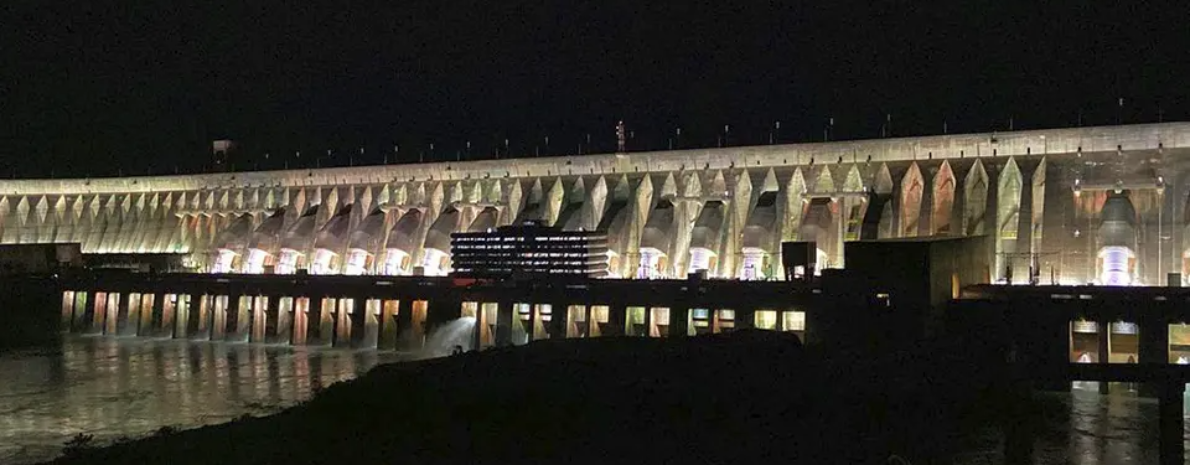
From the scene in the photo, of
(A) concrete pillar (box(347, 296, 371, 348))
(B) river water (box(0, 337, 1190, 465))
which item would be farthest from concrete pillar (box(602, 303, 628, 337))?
(A) concrete pillar (box(347, 296, 371, 348))

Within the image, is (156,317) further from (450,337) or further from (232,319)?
(450,337)

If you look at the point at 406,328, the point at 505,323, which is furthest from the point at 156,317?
the point at 505,323

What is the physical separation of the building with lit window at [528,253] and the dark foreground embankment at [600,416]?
927 inches

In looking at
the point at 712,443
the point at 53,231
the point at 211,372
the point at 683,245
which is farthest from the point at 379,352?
the point at 53,231

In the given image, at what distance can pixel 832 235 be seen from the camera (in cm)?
5700

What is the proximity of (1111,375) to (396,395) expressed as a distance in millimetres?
18788

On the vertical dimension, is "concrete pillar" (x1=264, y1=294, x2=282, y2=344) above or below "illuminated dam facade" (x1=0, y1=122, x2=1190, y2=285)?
below

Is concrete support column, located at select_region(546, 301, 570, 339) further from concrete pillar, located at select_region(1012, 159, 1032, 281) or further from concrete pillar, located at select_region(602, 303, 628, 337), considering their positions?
concrete pillar, located at select_region(1012, 159, 1032, 281)

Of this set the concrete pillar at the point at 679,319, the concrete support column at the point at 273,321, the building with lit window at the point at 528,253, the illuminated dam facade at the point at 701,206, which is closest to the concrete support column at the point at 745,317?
the concrete pillar at the point at 679,319

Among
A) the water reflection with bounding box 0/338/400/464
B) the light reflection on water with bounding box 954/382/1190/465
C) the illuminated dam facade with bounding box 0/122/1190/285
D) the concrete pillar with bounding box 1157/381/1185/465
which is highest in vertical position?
the illuminated dam facade with bounding box 0/122/1190/285

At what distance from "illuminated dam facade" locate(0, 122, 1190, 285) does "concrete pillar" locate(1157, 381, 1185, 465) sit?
896 inches

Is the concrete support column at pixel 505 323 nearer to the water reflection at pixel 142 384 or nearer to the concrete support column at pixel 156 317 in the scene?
the water reflection at pixel 142 384

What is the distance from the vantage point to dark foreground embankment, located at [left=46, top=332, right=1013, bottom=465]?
21672mm

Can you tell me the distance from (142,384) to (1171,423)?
36.4m
